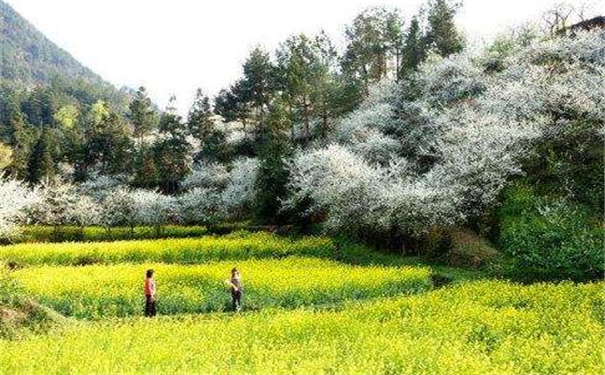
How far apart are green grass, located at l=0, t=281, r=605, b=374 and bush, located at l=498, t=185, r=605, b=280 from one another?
4.36m

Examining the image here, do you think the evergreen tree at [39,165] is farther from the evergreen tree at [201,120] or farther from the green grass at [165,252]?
the green grass at [165,252]

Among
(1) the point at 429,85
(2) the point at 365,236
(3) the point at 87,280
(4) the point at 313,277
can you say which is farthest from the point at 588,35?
(3) the point at 87,280

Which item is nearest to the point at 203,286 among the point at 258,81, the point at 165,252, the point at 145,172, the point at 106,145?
the point at 165,252

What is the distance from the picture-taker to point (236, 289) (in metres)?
28.1

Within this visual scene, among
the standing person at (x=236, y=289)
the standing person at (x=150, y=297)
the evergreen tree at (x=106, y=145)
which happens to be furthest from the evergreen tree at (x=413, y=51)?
the standing person at (x=150, y=297)

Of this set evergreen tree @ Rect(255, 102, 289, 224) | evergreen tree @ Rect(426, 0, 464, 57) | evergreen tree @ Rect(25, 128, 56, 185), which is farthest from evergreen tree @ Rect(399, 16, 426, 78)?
evergreen tree @ Rect(25, 128, 56, 185)

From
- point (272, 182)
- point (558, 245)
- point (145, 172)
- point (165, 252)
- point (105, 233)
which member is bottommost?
point (165, 252)

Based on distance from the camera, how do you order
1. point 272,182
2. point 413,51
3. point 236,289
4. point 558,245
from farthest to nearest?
point 413,51, point 272,182, point 558,245, point 236,289

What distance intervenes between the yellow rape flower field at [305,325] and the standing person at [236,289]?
1.00 m

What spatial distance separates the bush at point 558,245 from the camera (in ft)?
100.0

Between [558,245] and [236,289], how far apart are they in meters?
15.3

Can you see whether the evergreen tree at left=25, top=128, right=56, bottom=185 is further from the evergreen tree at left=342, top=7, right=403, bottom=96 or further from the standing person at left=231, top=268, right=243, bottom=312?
the standing person at left=231, top=268, right=243, bottom=312

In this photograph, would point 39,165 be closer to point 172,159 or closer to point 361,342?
point 172,159

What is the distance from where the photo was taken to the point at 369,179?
45469mm
